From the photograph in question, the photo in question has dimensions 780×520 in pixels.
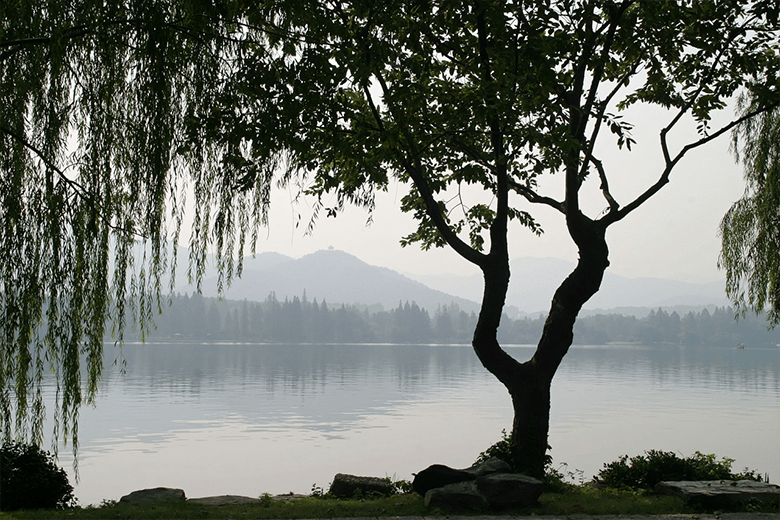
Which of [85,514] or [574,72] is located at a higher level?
[574,72]

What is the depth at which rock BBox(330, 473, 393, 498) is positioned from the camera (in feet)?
37.7

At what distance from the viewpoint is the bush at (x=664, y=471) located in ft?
38.2

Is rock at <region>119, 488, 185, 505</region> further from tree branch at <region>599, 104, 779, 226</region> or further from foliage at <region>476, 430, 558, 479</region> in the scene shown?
tree branch at <region>599, 104, 779, 226</region>

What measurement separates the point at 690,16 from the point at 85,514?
38.7 feet

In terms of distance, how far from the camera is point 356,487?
11.6 metres

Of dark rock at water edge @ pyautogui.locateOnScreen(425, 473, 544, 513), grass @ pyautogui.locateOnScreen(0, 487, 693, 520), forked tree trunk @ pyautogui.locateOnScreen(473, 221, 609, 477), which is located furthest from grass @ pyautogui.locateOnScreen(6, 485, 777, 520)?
forked tree trunk @ pyautogui.locateOnScreen(473, 221, 609, 477)

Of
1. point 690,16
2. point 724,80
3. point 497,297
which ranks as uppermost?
point 690,16

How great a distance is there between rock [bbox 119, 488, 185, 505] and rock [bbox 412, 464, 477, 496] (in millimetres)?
3673

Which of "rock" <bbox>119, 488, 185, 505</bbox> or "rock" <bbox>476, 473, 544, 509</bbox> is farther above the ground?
"rock" <bbox>476, 473, 544, 509</bbox>

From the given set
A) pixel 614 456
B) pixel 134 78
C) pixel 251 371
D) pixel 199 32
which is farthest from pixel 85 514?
pixel 251 371

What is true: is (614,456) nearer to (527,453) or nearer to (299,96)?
(527,453)

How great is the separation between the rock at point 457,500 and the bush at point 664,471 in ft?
11.2

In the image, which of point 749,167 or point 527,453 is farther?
point 749,167

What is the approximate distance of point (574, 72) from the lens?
12281mm
